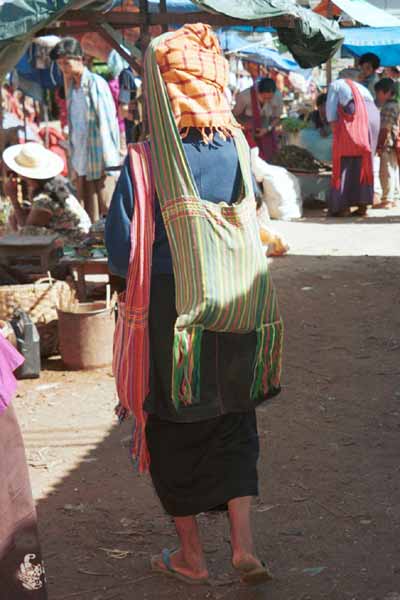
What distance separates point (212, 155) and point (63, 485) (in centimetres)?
Answer: 190

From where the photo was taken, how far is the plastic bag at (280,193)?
39.4ft

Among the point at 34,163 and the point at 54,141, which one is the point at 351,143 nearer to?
the point at 54,141

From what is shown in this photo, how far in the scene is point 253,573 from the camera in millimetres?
3229

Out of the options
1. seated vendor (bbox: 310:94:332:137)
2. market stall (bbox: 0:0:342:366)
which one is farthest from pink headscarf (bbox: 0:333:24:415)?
seated vendor (bbox: 310:94:332:137)

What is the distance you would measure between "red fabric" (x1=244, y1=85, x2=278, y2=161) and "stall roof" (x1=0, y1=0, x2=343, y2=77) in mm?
4009

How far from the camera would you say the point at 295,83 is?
2495 centimetres

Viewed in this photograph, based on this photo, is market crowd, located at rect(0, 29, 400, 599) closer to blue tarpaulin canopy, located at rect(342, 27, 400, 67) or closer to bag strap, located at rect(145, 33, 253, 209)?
bag strap, located at rect(145, 33, 253, 209)

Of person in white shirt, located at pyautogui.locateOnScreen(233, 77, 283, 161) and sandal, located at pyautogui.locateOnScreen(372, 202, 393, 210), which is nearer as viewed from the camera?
person in white shirt, located at pyautogui.locateOnScreen(233, 77, 283, 161)

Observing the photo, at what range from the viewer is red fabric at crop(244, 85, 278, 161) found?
514 inches

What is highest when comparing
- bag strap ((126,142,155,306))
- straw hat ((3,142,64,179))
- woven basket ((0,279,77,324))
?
bag strap ((126,142,155,306))

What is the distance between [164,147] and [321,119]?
11593mm

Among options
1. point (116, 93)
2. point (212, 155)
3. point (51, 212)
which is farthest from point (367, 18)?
point (212, 155)

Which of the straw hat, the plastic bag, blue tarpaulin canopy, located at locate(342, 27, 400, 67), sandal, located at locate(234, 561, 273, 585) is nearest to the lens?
sandal, located at locate(234, 561, 273, 585)

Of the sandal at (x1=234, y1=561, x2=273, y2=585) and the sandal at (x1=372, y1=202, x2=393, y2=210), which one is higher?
the sandal at (x1=234, y1=561, x2=273, y2=585)
